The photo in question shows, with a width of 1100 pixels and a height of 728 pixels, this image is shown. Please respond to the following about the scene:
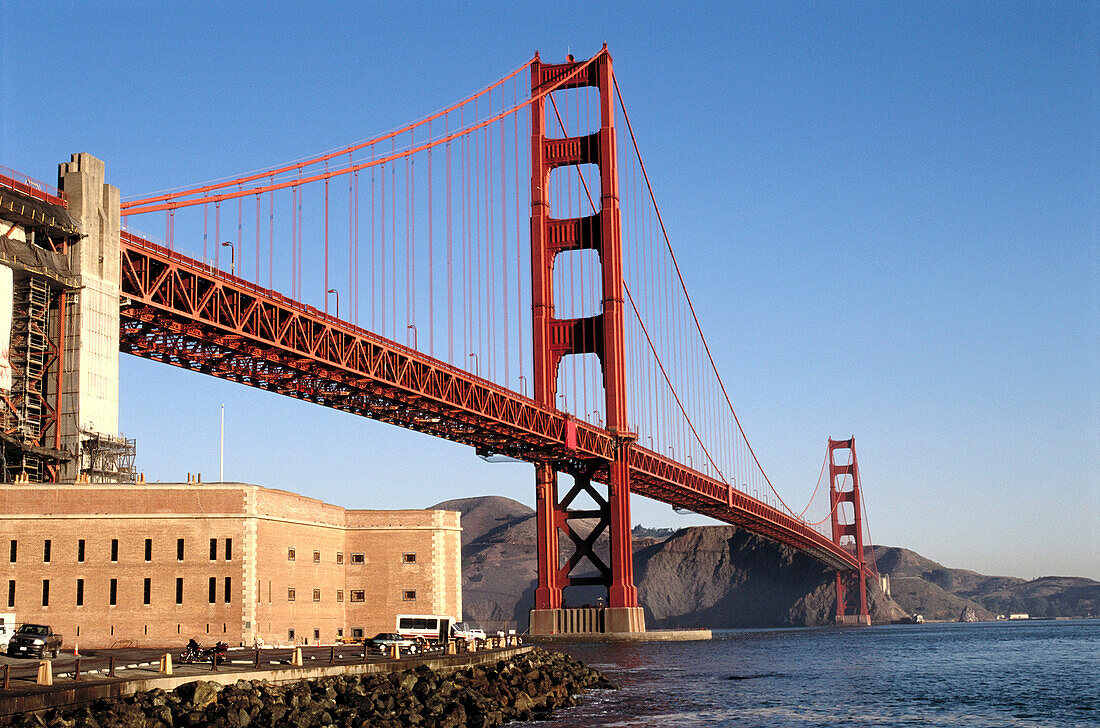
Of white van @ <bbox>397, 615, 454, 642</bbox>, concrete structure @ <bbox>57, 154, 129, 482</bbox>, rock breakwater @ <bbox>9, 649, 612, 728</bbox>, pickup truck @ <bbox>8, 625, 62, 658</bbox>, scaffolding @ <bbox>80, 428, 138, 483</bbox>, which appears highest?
concrete structure @ <bbox>57, 154, 129, 482</bbox>

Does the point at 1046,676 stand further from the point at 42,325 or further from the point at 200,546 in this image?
the point at 42,325

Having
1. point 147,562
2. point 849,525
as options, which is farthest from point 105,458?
point 849,525

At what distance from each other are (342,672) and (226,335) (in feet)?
79.3

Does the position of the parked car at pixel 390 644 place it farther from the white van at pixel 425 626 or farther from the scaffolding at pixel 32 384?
the scaffolding at pixel 32 384

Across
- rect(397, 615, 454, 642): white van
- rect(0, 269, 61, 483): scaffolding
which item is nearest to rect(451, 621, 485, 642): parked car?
rect(397, 615, 454, 642): white van

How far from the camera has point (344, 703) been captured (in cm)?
3319

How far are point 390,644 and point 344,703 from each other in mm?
14357

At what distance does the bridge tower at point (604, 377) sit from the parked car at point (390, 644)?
36.3m

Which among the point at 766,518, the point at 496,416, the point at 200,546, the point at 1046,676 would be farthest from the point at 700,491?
the point at 200,546

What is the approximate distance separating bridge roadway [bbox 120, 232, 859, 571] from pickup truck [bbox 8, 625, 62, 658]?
682 inches

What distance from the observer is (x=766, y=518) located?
122438mm

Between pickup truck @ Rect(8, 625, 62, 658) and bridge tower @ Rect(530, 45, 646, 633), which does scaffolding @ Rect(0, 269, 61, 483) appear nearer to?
pickup truck @ Rect(8, 625, 62, 658)

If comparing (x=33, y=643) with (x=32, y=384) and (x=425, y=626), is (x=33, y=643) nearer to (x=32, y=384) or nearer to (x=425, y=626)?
(x=32, y=384)

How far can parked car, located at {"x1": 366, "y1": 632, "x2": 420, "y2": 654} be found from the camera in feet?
152
